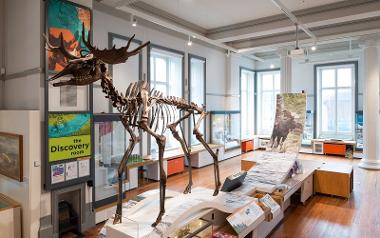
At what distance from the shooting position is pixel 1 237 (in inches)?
139

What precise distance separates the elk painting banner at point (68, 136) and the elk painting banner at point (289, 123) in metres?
4.29

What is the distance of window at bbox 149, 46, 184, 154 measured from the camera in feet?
24.3

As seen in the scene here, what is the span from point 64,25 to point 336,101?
1110cm

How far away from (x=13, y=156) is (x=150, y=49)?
164 inches

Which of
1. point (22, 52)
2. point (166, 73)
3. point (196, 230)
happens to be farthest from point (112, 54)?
point (166, 73)

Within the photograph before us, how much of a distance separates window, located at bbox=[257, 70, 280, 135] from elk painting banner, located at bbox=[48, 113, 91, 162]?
34.0 ft

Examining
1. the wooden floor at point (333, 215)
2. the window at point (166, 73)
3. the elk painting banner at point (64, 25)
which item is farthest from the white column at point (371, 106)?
the elk painting banner at point (64, 25)

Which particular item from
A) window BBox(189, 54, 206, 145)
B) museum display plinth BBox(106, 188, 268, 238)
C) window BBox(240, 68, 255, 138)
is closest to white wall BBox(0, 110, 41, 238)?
museum display plinth BBox(106, 188, 268, 238)

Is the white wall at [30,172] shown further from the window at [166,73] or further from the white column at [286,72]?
the white column at [286,72]

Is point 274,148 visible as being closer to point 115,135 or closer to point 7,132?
point 115,135

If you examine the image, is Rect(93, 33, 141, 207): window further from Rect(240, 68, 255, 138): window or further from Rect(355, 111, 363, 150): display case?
Rect(355, 111, 363, 150): display case

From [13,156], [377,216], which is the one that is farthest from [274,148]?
[13,156]

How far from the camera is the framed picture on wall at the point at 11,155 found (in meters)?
3.71

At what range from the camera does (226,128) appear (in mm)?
10016
